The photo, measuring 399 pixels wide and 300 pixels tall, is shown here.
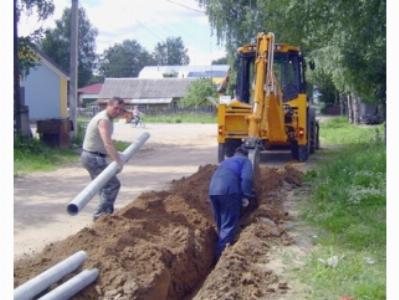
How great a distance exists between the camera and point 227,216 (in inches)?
337

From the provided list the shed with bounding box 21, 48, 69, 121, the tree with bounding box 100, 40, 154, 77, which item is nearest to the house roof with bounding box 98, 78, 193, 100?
the tree with bounding box 100, 40, 154, 77

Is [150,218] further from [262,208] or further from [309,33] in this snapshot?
[309,33]

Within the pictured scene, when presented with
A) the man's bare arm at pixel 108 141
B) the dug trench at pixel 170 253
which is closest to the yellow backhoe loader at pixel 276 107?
the dug trench at pixel 170 253

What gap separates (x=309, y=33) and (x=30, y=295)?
53.4ft

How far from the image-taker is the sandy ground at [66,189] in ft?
30.3

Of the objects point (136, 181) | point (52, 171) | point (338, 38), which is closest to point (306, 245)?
point (136, 181)

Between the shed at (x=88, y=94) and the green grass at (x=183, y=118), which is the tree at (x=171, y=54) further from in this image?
the green grass at (x=183, y=118)

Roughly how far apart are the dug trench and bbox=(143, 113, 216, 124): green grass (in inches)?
1681

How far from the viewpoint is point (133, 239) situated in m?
7.11

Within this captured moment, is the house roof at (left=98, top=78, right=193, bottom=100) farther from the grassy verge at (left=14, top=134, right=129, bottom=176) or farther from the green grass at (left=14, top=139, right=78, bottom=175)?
the green grass at (left=14, top=139, right=78, bottom=175)

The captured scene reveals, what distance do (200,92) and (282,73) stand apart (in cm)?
4283

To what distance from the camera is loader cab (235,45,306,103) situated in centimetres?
1691

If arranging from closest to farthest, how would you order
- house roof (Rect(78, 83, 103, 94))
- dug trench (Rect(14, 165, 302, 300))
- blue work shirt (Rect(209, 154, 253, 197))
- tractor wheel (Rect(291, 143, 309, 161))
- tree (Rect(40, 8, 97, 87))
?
dug trench (Rect(14, 165, 302, 300)) < blue work shirt (Rect(209, 154, 253, 197)) < tractor wheel (Rect(291, 143, 309, 161)) < tree (Rect(40, 8, 97, 87)) < house roof (Rect(78, 83, 103, 94))

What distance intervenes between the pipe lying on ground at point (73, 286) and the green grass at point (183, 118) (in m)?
45.8
